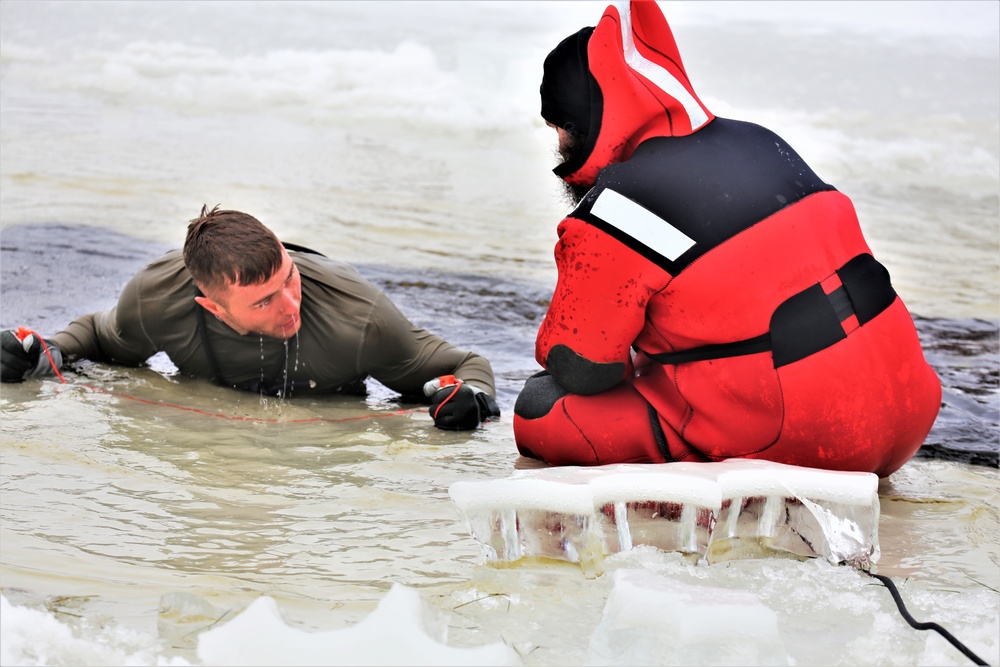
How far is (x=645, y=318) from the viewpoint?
2990mm

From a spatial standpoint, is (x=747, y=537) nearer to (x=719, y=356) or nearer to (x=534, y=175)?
(x=719, y=356)

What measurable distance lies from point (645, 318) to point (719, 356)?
24cm

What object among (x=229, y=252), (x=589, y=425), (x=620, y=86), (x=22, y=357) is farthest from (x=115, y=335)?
(x=620, y=86)

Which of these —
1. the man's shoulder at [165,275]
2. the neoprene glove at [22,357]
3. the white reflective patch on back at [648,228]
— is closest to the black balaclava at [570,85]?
the white reflective patch on back at [648,228]

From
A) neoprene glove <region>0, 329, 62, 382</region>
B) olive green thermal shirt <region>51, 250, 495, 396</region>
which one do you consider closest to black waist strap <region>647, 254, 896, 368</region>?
olive green thermal shirt <region>51, 250, 495, 396</region>

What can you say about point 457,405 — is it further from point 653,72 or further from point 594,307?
point 653,72

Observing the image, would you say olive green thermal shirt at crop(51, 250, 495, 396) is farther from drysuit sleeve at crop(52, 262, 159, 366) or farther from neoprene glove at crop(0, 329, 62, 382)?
neoprene glove at crop(0, 329, 62, 382)

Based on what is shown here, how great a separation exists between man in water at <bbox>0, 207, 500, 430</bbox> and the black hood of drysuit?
1.22 metres

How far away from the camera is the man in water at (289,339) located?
3820 millimetres

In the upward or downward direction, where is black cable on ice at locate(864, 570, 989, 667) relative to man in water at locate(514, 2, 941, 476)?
downward

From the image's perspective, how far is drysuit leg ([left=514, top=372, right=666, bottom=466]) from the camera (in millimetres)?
3119

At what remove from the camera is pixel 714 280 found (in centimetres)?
278

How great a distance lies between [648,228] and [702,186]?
7.1 inches

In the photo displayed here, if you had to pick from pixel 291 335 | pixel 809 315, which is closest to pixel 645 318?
pixel 809 315
